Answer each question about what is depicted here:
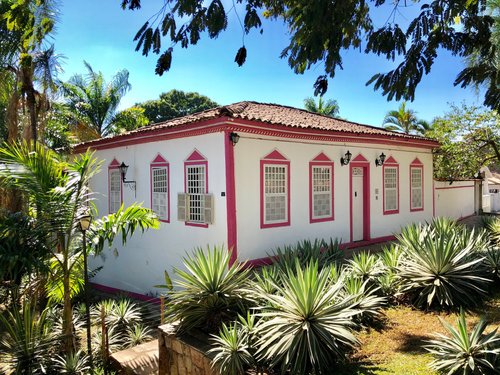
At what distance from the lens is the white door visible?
40.4 feet

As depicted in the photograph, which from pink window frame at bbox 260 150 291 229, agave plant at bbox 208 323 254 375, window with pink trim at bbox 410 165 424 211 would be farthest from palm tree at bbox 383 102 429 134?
agave plant at bbox 208 323 254 375

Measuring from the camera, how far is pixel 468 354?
13.5ft

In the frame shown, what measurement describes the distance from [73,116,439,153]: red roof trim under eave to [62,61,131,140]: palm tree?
6.30 metres

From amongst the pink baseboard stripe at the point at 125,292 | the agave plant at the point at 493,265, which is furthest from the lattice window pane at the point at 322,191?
the pink baseboard stripe at the point at 125,292

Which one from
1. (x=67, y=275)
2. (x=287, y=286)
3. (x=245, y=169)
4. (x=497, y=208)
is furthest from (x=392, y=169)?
(x=497, y=208)

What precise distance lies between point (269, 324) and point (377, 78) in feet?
10.4

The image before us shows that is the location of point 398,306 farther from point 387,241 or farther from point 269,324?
point 387,241

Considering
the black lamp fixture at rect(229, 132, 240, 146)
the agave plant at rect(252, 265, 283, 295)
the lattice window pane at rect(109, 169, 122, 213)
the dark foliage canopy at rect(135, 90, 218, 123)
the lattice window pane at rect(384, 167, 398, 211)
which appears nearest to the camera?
the agave plant at rect(252, 265, 283, 295)

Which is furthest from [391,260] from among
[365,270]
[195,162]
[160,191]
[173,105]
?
[173,105]

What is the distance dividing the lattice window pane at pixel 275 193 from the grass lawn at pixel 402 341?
4.12 meters

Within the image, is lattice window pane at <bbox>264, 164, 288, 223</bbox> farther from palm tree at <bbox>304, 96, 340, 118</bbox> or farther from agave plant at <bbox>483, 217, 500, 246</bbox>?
palm tree at <bbox>304, 96, 340, 118</bbox>

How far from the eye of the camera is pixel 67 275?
692 cm

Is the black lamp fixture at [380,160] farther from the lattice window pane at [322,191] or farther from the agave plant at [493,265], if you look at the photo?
the agave plant at [493,265]

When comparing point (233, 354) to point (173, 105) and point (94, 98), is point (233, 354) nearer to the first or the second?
point (94, 98)
